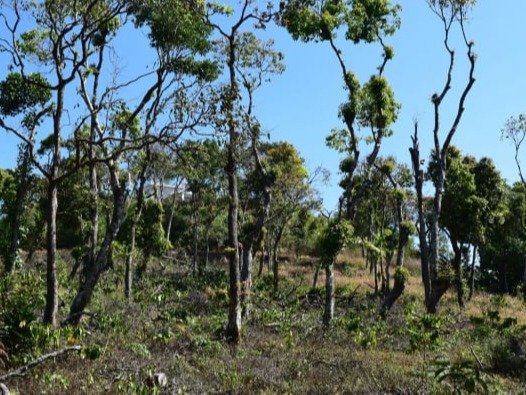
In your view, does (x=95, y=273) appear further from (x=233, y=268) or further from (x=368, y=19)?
(x=368, y=19)

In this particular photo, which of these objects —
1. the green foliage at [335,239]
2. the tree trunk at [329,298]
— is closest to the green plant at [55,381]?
the green foliage at [335,239]

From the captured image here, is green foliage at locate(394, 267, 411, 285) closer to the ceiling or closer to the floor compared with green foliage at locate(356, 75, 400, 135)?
closer to the floor

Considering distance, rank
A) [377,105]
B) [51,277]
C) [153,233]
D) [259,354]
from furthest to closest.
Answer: [153,233], [377,105], [51,277], [259,354]

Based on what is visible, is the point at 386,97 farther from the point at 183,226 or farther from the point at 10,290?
the point at 183,226

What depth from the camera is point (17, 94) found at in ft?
53.4

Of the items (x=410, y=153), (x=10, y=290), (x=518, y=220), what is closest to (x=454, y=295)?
(x=518, y=220)

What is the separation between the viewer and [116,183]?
13922 mm

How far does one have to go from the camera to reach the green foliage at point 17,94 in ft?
53.0

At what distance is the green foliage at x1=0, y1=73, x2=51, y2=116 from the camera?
53.0ft

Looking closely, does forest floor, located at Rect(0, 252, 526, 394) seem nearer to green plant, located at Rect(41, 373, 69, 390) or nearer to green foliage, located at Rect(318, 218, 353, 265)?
green plant, located at Rect(41, 373, 69, 390)

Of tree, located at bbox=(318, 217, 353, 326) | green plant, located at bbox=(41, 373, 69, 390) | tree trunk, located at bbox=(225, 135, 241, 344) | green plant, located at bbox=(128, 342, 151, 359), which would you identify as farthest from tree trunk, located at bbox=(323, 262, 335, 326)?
green plant, located at bbox=(41, 373, 69, 390)

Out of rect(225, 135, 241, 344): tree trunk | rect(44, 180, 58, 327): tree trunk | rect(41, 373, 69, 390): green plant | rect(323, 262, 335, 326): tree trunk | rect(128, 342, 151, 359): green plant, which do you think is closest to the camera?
rect(41, 373, 69, 390): green plant

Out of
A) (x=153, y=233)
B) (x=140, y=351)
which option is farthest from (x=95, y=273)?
(x=153, y=233)

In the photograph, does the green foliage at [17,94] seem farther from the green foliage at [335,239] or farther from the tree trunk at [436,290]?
the tree trunk at [436,290]
